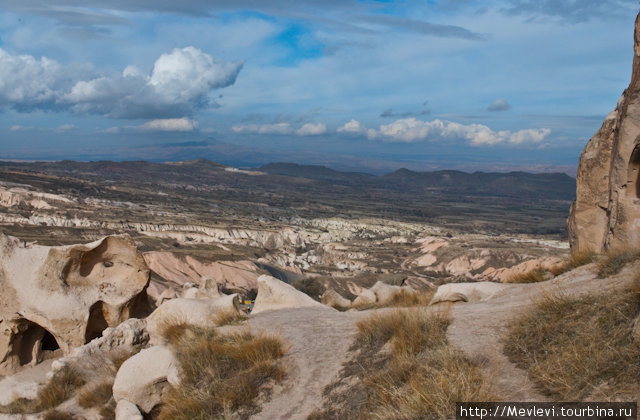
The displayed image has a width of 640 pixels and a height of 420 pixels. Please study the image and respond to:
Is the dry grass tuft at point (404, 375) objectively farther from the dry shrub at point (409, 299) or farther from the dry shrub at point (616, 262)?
the dry shrub at point (409, 299)

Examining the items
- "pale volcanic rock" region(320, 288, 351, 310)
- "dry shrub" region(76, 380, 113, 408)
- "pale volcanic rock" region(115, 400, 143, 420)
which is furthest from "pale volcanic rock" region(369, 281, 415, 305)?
"pale volcanic rock" region(115, 400, 143, 420)

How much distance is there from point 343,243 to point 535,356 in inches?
2624

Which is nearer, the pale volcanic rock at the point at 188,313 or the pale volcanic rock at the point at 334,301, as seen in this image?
the pale volcanic rock at the point at 188,313

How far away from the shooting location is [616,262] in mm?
8156

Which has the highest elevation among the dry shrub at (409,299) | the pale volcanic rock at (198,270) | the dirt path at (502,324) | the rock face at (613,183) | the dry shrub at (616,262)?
the rock face at (613,183)

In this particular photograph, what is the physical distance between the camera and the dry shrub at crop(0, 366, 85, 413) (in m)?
8.47

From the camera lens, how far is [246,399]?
617cm

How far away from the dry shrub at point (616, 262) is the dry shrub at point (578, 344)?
2.09 metres

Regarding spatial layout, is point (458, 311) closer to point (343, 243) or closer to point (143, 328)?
point (143, 328)

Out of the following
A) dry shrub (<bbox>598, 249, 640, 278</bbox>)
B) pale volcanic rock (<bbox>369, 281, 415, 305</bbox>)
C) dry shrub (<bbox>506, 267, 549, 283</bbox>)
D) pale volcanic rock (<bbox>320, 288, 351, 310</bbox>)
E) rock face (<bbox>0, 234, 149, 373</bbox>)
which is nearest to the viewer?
dry shrub (<bbox>598, 249, 640, 278</bbox>)

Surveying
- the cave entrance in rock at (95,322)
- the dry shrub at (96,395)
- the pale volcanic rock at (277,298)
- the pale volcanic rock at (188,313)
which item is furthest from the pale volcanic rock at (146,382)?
the cave entrance in rock at (95,322)

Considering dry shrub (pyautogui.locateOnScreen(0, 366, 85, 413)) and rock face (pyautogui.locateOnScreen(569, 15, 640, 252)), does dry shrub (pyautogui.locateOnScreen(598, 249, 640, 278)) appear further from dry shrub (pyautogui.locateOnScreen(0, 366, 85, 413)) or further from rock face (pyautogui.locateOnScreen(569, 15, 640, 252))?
dry shrub (pyautogui.locateOnScreen(0, 366, 85, 413))

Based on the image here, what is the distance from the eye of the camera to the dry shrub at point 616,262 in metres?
7.93

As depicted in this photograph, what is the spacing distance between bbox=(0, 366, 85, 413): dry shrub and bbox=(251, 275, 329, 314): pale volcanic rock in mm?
3697
